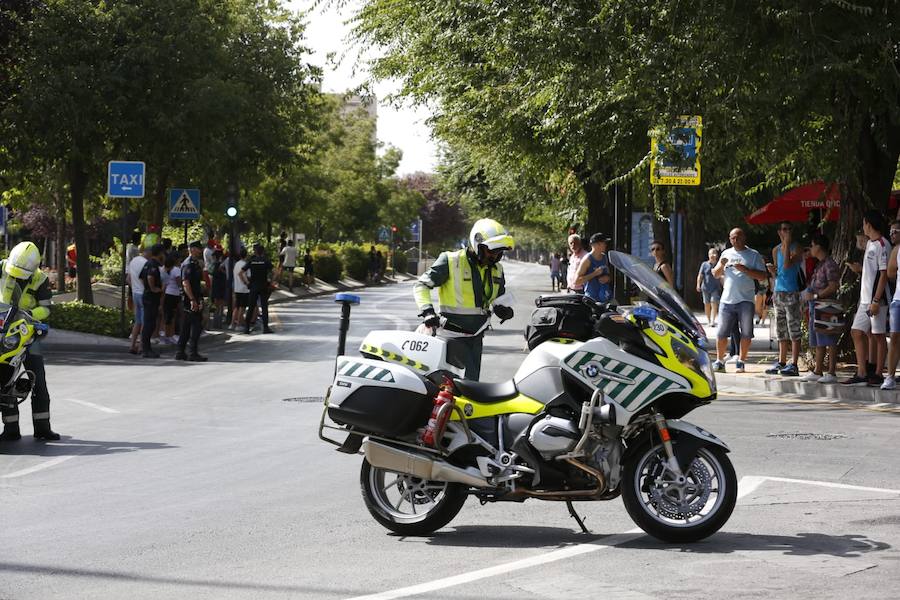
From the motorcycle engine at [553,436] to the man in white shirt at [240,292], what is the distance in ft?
67.2

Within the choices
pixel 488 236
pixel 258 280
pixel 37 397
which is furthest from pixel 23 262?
pixel 258 280

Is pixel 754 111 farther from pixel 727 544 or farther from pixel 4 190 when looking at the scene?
pixel 4 190

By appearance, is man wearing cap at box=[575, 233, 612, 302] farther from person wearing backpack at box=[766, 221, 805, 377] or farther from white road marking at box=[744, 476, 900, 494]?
white road marking at box=[744, 476, 900, 494]

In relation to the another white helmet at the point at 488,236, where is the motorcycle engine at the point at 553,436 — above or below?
below

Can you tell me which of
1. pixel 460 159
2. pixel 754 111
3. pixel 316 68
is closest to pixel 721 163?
pixel 754 111

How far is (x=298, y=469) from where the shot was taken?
33.4 ft

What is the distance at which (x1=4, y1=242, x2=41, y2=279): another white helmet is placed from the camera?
1205 cm

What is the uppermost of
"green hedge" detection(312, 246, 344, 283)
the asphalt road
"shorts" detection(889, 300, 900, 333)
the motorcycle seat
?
"green hedge" detection(312, 246, 344, 283)

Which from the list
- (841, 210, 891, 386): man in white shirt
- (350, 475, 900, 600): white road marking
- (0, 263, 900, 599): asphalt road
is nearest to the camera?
(350, 475, 900, 600): white road marking

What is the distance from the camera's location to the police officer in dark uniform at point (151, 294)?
21.1 m

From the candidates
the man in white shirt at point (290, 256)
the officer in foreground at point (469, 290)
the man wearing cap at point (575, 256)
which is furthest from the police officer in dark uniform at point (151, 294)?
the man in white shirt at point (290, 256)

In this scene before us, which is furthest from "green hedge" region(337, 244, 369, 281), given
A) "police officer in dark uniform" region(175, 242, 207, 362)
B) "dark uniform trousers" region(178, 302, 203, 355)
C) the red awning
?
"dark uniform trousers" region(178, 302, 203, 355)

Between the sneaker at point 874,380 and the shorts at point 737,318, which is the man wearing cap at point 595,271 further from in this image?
the sneaker at point 874,380

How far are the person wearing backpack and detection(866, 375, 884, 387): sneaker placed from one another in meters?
1.55
